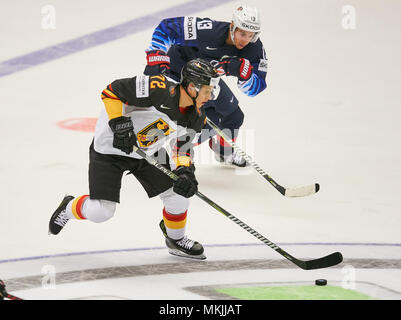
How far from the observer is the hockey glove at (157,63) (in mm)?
5301

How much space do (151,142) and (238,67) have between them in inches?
47.0

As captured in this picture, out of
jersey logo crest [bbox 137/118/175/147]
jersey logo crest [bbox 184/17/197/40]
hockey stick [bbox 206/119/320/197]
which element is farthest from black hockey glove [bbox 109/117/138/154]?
jersey logo crest [bbox 184/17/197/40]

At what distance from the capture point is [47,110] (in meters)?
6.98

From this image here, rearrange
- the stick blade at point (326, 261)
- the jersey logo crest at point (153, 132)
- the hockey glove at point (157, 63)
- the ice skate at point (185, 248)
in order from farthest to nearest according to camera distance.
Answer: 1. the hockey glove at point (157, 63)
2. the ice skate at point (185, 248)
3. the jersey logo crest at point (153, 132)
4. the stick blade at point (326, 261)

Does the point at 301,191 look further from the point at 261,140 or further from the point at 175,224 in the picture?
the point at 261,140

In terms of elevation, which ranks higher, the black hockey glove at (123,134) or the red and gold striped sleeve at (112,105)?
the red and gold striped sleeve at (112,105)

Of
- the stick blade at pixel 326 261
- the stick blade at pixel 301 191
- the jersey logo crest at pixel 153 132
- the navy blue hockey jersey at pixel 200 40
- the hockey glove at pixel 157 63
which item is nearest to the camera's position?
the stick blade at pixel 326 261

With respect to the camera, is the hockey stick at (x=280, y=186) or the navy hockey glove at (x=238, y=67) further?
the navy hockey glove at (x=238, y=67)

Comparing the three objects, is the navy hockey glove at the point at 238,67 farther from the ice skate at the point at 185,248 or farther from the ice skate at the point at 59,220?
the ice skate at the point at 59,220

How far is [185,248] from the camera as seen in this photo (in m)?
4.44

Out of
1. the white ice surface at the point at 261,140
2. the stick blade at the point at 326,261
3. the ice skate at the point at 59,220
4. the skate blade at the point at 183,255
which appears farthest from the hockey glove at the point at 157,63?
the stick blade at the point at 326,261
